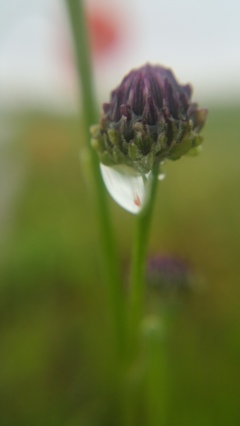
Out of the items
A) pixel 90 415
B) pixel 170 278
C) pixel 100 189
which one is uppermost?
pixel 100 189

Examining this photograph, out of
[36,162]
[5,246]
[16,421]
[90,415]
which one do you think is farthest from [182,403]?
[36,162]

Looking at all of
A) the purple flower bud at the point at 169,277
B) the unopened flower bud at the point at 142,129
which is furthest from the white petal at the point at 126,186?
the purple flower bud at the point at 169,277

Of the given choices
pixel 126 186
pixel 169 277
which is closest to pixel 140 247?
pixel 126 186

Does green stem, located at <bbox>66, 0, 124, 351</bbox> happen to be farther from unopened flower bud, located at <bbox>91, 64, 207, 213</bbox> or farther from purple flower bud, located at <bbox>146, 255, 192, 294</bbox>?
unopened flower bud, located at <bbox>91, 64, 207, 213</bbox>

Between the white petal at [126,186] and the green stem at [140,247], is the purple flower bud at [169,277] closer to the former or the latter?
the green stem at [140,247]

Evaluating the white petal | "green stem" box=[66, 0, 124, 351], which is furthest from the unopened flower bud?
"green stem" box=[66, 0, 124, 351]

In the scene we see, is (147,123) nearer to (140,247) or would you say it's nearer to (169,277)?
Answer: (140,247)

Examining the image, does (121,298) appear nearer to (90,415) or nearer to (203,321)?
(90,415)
